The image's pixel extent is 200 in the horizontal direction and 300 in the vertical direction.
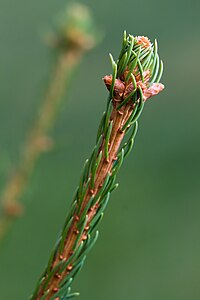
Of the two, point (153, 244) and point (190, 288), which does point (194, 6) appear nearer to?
point (153, 244)

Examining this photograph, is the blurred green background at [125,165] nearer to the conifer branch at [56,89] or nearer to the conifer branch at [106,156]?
the conifer branch at [56,89]

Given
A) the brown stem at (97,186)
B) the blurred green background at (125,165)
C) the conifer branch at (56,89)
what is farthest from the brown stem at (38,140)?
the blurred green background at (125,165)

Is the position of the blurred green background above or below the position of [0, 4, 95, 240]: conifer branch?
above

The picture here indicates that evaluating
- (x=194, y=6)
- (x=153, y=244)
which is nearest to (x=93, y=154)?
(x=153, y=244)

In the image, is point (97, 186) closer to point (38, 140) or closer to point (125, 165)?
point (38, 140)

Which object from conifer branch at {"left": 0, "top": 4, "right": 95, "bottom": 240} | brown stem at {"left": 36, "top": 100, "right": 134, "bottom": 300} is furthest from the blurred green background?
brown stem at {"left": 36, "top": 100, "right": 134, "bottom": 300}

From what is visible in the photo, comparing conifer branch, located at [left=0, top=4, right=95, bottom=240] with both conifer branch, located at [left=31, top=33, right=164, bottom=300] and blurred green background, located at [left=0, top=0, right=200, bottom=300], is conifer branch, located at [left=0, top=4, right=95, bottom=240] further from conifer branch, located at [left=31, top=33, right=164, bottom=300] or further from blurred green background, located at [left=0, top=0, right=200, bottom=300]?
blurred green background, located at [left=0, top=0, right=200, bottom=300]
